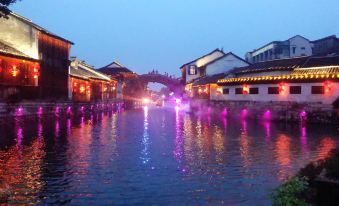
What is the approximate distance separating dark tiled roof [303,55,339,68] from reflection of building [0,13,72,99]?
3154cm

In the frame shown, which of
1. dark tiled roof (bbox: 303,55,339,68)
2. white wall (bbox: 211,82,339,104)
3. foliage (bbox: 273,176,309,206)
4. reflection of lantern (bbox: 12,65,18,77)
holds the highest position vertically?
dark tiled roof (bbox: 303,55,339,68)

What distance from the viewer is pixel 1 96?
40125mm

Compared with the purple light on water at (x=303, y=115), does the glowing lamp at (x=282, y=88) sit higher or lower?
higher

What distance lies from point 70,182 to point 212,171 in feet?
17.8

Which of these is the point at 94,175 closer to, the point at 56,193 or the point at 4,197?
the point at 56,193

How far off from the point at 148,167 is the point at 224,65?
2596 inches

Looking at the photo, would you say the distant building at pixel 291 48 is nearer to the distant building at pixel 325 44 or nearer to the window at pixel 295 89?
the distant building at pixel 325 44

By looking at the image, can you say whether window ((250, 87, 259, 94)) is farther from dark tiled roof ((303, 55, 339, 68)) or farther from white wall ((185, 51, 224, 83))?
white wall ((185, 51, 224, 83))

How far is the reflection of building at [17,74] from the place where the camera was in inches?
1614

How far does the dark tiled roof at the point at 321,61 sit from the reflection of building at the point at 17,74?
31.3m

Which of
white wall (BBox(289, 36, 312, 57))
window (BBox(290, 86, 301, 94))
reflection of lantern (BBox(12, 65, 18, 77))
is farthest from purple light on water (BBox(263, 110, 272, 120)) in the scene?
white wall (BBox(289, 36, 312, 57))

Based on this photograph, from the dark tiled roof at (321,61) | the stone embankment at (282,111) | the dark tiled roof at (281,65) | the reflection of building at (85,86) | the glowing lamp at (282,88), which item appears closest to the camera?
the stone embankment at (282,111)

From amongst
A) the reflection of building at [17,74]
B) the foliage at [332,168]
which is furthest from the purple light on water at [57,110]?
the foliage at [332,168]

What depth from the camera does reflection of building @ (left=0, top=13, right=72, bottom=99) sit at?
48312 millimetres
